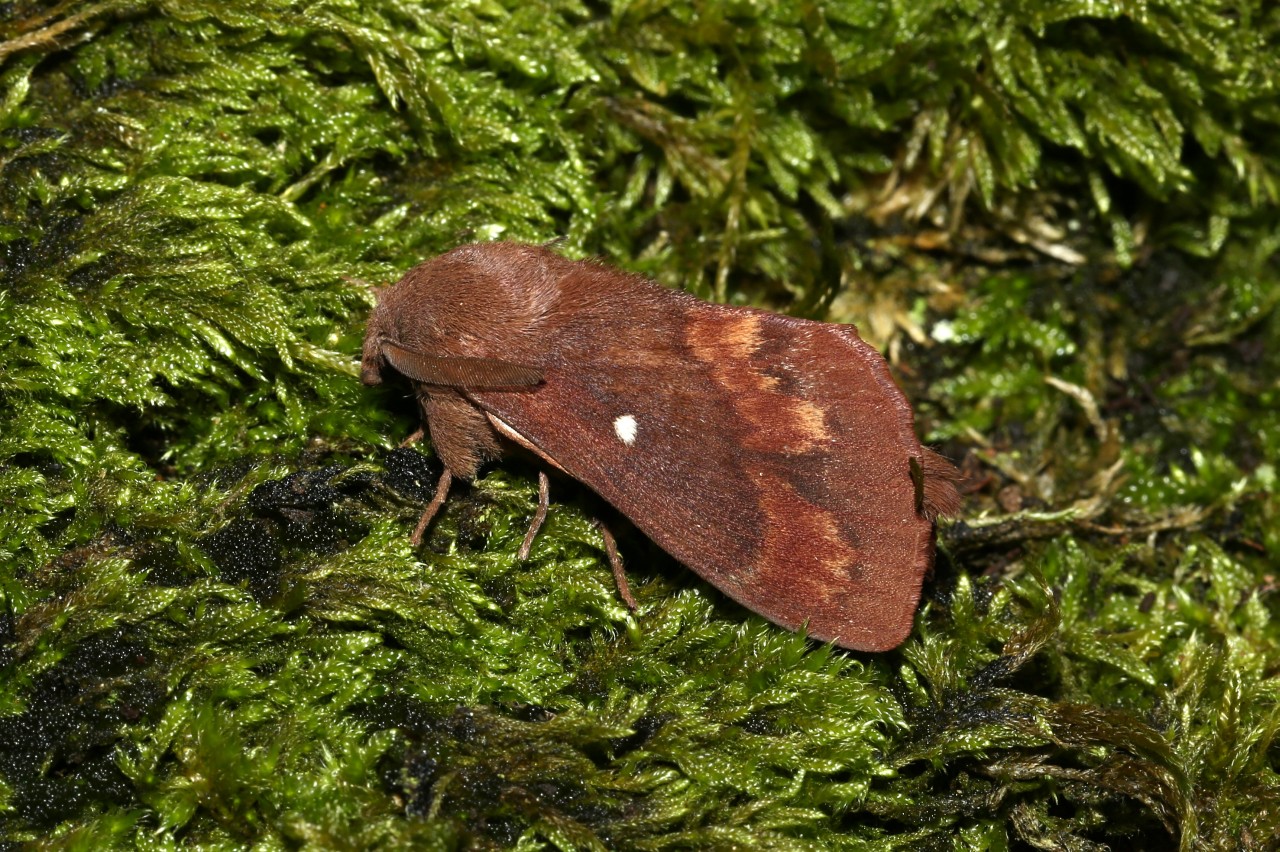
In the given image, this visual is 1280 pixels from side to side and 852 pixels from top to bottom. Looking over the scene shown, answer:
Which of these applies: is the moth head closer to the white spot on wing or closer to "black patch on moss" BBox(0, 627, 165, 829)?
the white spot on wing

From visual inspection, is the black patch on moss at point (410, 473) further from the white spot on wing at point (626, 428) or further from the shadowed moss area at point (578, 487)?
the white spot on wing at point (626, 428)

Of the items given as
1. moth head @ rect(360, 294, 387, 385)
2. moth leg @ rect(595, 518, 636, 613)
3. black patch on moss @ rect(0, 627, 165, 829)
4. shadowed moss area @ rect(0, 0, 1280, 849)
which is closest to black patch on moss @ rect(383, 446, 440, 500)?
shadowed moss area @ rect(0, 0, 1280, 849)

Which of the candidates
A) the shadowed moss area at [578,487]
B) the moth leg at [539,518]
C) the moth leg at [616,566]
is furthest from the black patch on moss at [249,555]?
the moth leg at [616,566]

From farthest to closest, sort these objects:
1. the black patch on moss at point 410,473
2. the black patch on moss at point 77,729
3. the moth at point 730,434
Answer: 1. the black patch on moss at point 410,473
2. the moth at point 730,434
3. the black patch on moss at point 77,729

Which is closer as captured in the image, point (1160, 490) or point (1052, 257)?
point (1160, 490)

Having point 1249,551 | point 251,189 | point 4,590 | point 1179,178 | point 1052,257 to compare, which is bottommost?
point 1249,551

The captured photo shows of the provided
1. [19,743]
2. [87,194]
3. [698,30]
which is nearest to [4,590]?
[19,743]

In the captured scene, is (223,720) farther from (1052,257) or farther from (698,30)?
(1052,257)
